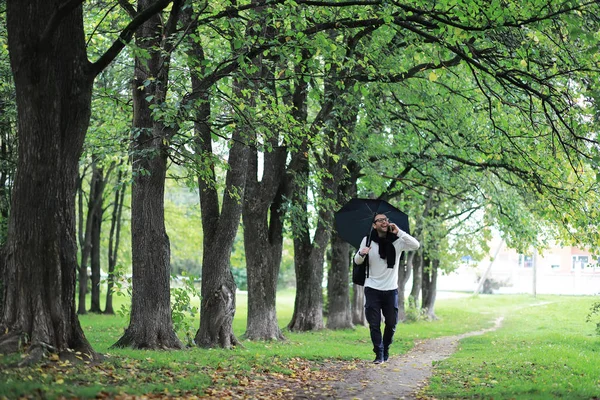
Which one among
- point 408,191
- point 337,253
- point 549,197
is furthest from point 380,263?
point 337,253

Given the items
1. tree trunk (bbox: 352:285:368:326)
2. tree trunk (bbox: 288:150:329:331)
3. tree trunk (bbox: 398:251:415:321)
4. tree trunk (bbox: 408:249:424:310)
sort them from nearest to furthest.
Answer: tree trunk (bbox: 288:150:329:331) < tree trunk (bbox: 352:285:368:326) < tree trunk (bbox: 398:251:415:321) < tree trunk (bbox: 408:249:424:310)

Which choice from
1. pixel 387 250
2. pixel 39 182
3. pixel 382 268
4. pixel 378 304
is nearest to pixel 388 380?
pixel 378 304

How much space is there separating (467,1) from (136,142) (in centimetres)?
599

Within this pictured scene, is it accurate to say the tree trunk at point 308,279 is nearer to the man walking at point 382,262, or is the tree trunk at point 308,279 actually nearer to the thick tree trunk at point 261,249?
the thick tree trunk at point 261,249

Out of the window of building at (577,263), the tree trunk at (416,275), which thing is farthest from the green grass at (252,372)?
the window of building at (577,263)

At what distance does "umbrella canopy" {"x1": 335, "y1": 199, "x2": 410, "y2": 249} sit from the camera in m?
11.8

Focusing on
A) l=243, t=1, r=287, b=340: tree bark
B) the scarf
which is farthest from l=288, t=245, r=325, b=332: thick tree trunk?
the scarf

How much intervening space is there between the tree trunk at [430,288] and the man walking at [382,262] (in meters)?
25.9

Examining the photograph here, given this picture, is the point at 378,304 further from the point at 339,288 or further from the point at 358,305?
the point at 358,305

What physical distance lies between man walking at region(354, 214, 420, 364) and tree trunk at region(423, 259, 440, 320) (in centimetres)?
2587

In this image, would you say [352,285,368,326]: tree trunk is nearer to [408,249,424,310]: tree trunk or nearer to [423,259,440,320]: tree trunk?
[408,249,424,310]: tree trunk

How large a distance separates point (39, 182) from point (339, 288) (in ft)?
56.0

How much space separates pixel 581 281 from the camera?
67.3m

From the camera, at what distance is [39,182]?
866 centimetres
